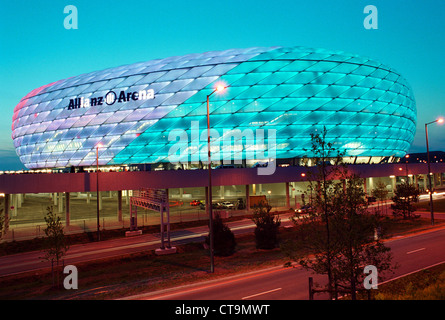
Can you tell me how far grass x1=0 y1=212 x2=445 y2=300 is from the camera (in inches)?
588

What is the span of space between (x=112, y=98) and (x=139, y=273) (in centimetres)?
3945

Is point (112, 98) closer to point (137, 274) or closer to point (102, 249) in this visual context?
point (102, 249)

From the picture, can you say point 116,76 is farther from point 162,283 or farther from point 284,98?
point 162,283

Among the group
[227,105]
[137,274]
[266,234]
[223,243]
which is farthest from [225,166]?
[137,274]

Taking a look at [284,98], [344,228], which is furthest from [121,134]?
[344,228]

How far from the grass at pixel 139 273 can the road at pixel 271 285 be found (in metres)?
1.08

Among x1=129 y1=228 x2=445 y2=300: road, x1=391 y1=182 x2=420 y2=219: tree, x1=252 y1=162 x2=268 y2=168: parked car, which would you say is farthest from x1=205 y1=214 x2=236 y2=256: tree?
x1=252 y1=162 x2=268 y2=168: parked car

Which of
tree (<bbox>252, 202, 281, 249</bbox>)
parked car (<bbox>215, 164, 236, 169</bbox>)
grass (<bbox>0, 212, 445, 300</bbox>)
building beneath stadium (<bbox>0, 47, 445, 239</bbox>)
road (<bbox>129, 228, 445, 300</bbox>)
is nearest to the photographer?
road (<bbox>129, 228, 445, 300</bbox>)

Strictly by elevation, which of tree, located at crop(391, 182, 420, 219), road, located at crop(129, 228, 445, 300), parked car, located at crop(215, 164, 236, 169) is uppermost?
parked car, located at crop(215, 164, 236, 169)

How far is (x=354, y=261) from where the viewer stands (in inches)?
380

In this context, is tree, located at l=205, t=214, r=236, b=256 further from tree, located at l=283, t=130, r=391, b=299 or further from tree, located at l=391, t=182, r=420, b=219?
tree, located at l=391, t=182, r=420, b=219

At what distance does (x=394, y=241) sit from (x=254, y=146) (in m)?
29.9

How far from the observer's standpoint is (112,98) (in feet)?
173

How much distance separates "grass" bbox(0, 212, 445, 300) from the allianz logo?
3127cm
